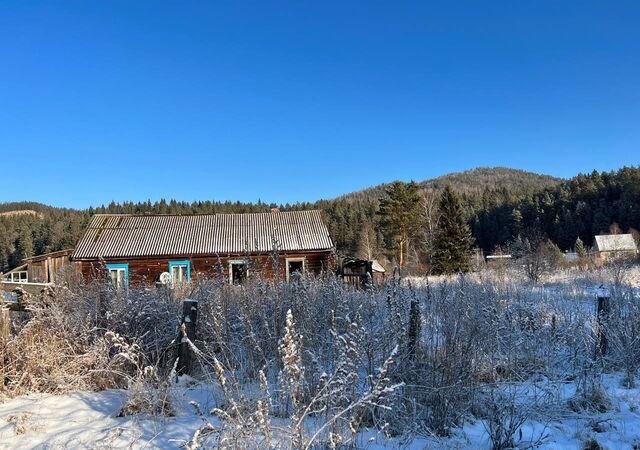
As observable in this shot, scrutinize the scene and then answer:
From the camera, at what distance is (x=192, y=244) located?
2228 centimetres

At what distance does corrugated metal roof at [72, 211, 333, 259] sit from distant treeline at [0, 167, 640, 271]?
954 inches

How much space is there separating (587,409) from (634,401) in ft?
2.12

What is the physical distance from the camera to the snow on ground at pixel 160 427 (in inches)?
124

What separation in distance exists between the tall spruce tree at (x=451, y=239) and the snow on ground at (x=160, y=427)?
29438 millimetres

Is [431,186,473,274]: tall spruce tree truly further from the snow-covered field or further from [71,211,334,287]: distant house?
the snow-covered field

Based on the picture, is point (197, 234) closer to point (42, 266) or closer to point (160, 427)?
point (42, 266)

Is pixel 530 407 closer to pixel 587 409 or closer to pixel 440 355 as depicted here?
pixel 587 409

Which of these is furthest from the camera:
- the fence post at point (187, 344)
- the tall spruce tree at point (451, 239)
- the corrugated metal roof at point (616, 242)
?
the corrugated metal roof at point (616, 242)

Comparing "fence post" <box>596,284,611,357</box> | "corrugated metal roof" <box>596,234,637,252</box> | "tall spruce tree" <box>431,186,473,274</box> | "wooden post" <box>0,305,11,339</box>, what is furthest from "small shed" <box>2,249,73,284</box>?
"corrugated metal roof" <box>596,234,637,252</box>

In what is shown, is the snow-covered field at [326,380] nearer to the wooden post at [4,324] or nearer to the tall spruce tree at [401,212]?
the wooden post at [4,324]

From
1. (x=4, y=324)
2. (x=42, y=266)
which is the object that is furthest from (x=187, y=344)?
(x=42, y=266)

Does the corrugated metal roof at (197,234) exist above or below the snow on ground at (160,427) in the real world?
above

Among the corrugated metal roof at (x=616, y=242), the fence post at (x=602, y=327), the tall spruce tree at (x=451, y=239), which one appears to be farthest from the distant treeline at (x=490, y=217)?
the fence post at (x=602, y=327)

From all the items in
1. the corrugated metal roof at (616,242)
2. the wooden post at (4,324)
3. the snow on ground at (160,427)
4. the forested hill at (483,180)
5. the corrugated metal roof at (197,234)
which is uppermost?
the forested hill at (483,180)
